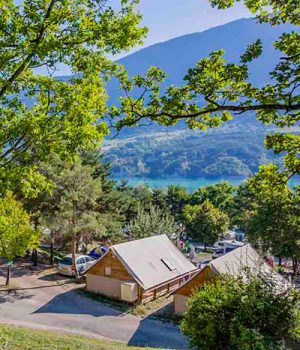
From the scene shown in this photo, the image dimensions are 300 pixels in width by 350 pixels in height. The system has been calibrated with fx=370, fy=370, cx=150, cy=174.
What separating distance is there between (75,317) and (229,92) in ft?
53.9

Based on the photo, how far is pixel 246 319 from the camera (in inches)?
357

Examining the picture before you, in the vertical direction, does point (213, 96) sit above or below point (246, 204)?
above

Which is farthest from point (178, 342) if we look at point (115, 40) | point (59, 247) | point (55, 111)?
point (59, 247)

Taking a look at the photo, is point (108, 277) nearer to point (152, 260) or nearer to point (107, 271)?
point (107, 271)

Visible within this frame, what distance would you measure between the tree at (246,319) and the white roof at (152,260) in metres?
13.3

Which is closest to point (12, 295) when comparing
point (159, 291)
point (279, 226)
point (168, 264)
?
point (159, 291)

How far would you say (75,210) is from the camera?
27.4 meters

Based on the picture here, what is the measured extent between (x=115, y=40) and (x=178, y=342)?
45.6 feet

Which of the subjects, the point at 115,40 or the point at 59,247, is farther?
the point at 59,247

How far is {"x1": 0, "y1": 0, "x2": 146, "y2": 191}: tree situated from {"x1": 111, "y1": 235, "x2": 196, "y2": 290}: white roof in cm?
1452

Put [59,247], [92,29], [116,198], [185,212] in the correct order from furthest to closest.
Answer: [185,212] → [59,247] → [116,198] → [92,29]

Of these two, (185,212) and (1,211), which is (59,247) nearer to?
(185,212)

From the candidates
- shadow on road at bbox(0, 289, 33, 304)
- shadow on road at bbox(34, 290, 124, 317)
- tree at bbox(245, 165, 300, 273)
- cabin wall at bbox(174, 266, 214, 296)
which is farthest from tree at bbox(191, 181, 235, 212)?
shadow on road at bbox(0, 289, 33, 304)

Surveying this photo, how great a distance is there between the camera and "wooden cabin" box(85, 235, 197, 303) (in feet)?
75.0
